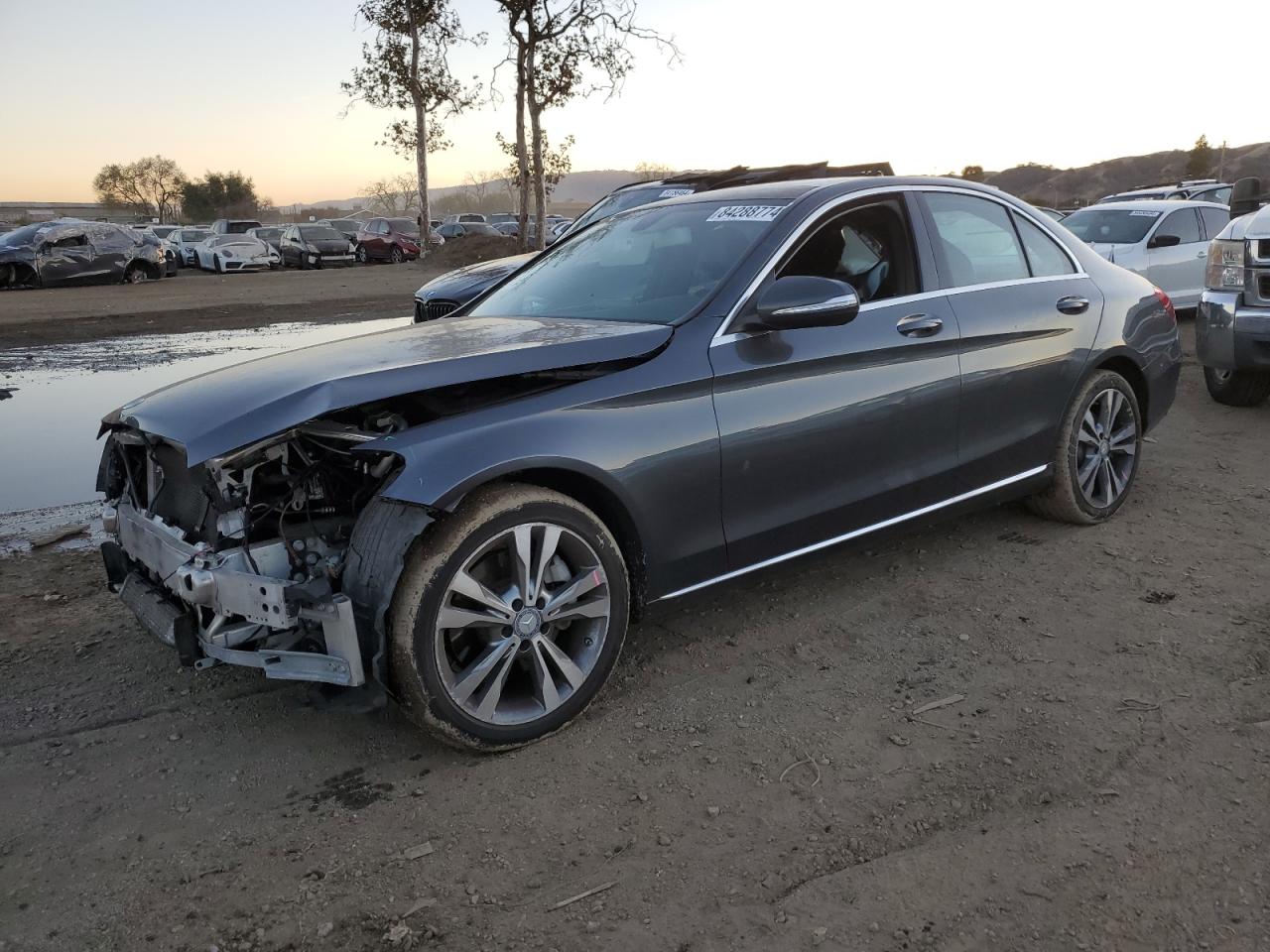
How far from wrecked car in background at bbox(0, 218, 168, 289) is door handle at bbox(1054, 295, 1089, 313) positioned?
26.1 metres

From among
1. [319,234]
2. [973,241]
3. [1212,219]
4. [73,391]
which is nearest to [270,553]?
[973,241]

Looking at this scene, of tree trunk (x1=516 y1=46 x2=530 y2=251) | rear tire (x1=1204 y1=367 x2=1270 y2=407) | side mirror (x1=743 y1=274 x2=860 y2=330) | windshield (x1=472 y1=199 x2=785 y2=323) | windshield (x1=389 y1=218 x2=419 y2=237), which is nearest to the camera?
side mirror (x1=743 y1=274 x2=860 y2=330)

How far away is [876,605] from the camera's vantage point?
4340mm

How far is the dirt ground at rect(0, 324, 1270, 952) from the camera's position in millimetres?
2453

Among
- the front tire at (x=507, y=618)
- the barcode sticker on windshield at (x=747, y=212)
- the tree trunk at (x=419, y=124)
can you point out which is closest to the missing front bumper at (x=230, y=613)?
the front tire at (x=507, y=618)

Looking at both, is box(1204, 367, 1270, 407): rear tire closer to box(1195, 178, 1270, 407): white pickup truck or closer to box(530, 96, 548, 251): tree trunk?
box(1195, 178, 1270, 407): white pickup truck

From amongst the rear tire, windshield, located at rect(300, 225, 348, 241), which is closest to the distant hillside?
windshield, located at rect(300, 225, 348, 241)

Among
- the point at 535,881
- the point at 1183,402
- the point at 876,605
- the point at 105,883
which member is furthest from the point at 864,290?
the point at 1183,402

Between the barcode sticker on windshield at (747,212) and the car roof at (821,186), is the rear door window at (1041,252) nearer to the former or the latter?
the car roof at (821,186)

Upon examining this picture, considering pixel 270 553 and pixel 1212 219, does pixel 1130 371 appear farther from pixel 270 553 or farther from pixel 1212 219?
pixel 1212 219

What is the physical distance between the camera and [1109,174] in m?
98.9

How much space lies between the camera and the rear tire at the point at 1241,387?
8.07 metres

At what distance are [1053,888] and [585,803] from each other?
125 cm

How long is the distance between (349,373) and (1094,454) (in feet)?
12.4
